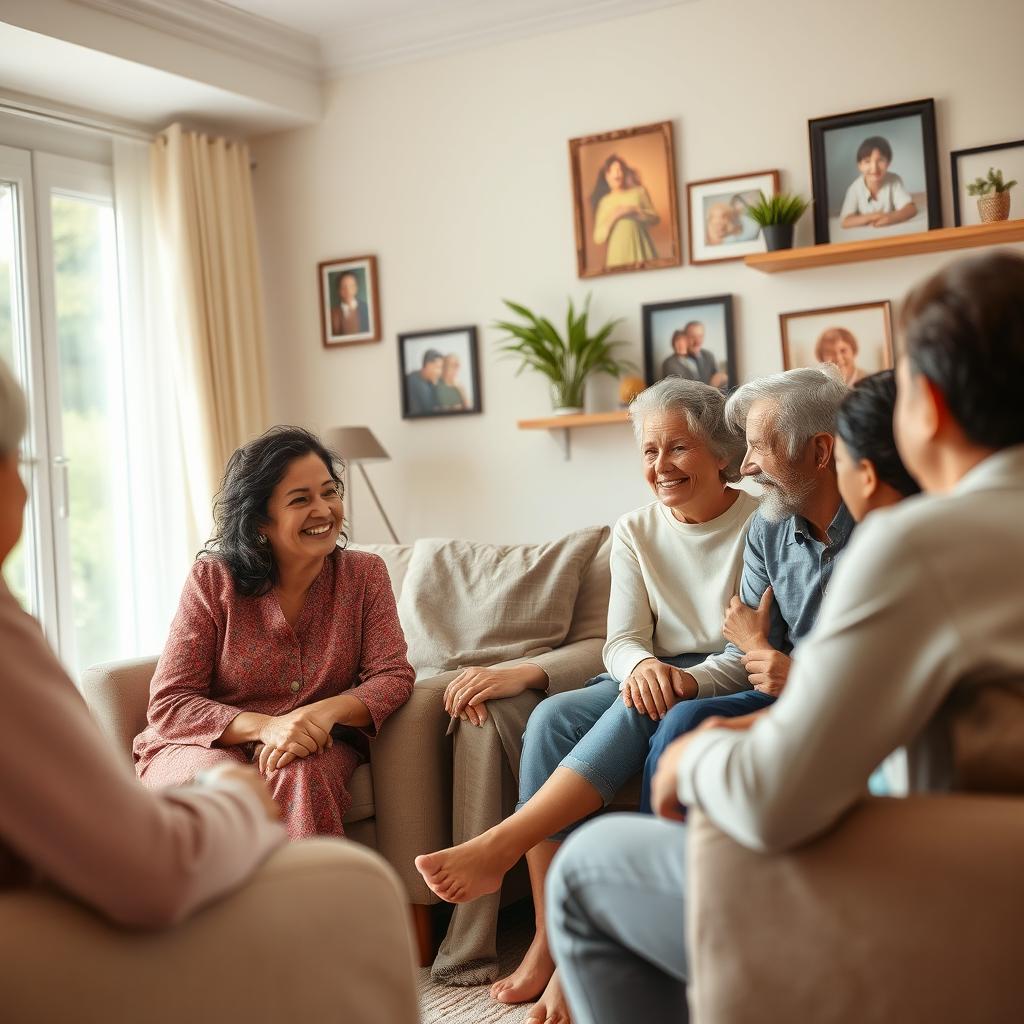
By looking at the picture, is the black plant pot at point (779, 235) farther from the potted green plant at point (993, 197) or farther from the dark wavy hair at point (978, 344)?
the dark wavy hair at point (978, 344)

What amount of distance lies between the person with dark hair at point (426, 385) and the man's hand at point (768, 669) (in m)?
2.60

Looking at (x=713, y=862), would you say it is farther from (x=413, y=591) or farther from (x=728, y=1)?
(x=728, y=1)

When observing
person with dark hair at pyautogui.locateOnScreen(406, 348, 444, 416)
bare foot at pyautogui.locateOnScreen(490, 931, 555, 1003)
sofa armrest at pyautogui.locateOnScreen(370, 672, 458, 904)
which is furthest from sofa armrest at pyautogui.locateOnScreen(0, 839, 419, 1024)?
person with dark hair at pyautogui.locateOnScreen(406, 348, 444, 416)

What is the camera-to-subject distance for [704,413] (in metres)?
2.71

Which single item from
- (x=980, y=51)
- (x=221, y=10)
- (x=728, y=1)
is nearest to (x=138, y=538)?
(x=221, y=10)

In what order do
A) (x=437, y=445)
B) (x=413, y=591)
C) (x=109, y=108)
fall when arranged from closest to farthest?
(x=413, y=591) → (x=109, y=108) → (x=437, y=445)

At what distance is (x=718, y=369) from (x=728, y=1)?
1.26 meters

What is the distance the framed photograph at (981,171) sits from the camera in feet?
12.1

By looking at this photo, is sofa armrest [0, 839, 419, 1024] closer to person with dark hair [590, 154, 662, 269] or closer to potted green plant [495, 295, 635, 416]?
potted green plant [495, 295, 635, 416]

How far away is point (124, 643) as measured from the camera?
14.9ft

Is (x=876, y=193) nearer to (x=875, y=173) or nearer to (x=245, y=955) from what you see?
(x=875, y=173)

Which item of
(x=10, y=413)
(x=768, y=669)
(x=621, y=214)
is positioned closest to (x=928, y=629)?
(x=10, y=413)

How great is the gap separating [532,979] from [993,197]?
2688 millimetres

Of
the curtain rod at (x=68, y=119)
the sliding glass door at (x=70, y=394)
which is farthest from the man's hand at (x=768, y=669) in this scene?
the curtain rod at (x=68, y=119)
